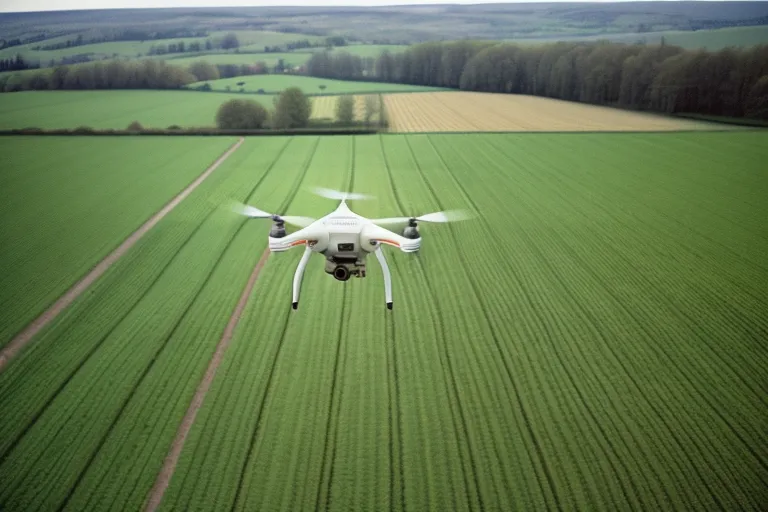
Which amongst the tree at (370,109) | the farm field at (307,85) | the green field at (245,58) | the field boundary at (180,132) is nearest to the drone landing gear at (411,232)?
the field boundary at (180,132)

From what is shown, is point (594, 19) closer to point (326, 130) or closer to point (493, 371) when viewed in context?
point (326, 130)

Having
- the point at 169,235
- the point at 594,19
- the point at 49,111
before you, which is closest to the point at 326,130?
the point at 169,235

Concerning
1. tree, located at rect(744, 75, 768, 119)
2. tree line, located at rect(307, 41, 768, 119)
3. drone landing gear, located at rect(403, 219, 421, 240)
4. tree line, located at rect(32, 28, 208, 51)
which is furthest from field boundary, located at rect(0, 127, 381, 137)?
tree line, located at rect(32, 28, 208, 51)

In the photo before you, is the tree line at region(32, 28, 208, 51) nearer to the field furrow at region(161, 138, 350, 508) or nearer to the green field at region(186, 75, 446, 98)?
the green field at region(186, 75, 446, 98)

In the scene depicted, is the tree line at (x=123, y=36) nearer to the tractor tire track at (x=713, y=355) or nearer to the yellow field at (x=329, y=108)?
the yellow field at (x=329, y=108)

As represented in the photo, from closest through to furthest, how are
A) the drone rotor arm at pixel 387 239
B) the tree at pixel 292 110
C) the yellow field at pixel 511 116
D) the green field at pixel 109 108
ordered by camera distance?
the drone rotor arm at pixel 387 239
the tree at pixel 292 110
the yellow field at pixel 511 116
the green field at pixel 109 108

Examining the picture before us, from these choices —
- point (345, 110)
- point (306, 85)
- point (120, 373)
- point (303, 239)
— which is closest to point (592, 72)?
point (345, 110)

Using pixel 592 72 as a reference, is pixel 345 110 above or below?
below

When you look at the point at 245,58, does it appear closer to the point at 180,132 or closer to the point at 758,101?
the point at 180,132
